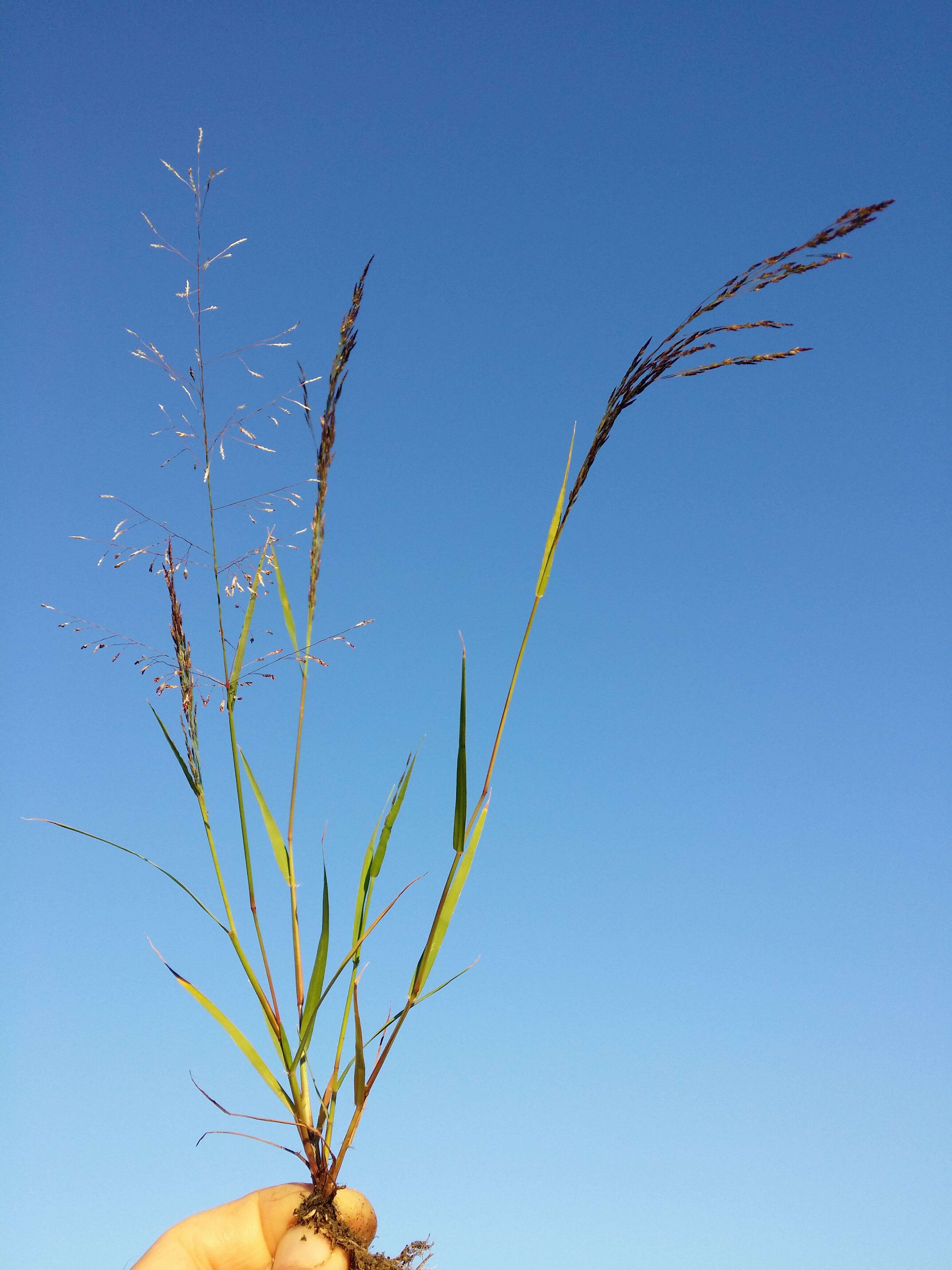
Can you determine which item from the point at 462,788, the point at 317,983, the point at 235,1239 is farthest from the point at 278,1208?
the point at 462,788

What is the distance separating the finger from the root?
0.08m

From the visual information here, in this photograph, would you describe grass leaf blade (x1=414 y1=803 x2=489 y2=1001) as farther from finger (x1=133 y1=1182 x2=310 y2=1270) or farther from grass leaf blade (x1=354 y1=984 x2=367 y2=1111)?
finger (x1=133 y1=1182 x2=310 y2=1270)

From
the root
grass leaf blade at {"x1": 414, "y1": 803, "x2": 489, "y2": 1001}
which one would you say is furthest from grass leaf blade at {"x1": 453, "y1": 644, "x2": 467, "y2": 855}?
the root

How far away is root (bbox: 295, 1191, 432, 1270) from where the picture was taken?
138 cm

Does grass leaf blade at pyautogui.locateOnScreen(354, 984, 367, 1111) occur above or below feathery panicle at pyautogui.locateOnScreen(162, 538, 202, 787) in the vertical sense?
below

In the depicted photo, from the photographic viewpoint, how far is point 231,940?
1.40 m

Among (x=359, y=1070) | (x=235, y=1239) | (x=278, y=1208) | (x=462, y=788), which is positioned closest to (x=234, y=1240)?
(x=235, y=1239)

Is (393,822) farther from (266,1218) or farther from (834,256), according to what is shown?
(834,256)

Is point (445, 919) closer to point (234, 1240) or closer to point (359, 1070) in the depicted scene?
point (359, 1070)

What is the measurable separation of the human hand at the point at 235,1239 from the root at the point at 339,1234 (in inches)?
2.9

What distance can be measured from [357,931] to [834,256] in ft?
3.96

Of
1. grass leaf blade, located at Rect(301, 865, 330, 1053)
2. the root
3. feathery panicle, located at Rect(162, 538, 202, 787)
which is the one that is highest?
feathery panicle, located at Rect(162, 538, 202, 787)

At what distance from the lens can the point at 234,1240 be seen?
5.05 ft

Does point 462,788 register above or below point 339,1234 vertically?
above
